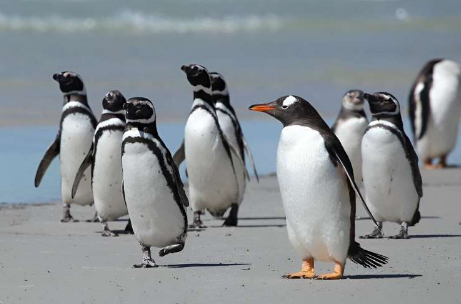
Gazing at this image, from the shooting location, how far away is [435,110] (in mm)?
13805

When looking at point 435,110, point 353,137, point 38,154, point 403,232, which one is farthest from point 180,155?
point 435,110

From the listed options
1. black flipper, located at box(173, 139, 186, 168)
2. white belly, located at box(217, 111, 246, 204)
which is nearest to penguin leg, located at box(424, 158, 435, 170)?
white belly, located at box(217, 111, 246, 204)

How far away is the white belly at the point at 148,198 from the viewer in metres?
6.75

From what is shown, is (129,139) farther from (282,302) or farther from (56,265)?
(282,302)

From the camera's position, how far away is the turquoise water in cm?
1070

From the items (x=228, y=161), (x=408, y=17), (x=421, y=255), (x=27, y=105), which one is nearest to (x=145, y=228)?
(x=421, y=255)

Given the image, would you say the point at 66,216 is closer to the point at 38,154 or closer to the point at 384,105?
the point at 384,105

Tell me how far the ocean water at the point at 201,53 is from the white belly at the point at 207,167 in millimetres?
1789

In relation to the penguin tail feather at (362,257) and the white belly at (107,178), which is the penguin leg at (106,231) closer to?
the white belly at (107,178)

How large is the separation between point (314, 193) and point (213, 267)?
0.92 metres

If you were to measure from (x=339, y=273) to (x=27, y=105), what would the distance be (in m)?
11.8

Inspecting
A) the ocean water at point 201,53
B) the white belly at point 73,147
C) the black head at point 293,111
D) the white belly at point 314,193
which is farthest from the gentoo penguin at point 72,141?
the white belly at point 314,193

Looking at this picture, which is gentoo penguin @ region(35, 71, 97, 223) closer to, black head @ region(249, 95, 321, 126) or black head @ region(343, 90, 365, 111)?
black head @ region(343, 90, 365, 111)

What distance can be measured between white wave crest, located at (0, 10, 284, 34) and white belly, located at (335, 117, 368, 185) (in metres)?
18.2
